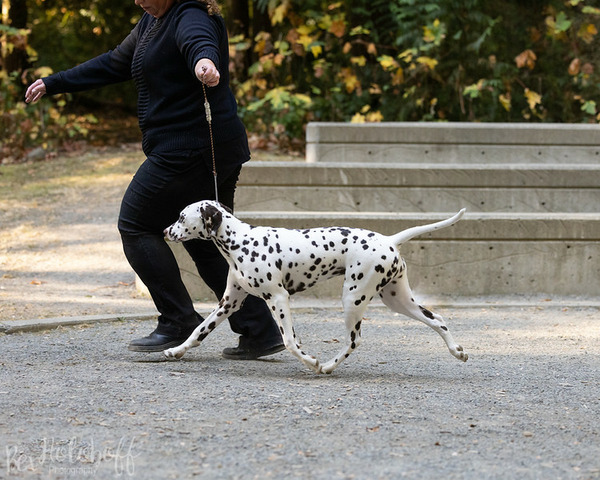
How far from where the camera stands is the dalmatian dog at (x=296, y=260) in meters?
4.62

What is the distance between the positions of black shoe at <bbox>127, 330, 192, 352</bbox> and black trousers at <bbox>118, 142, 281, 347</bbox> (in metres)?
0.03

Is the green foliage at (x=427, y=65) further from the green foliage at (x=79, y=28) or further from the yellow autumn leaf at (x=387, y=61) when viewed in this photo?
the green foliage at (x=79, y=28)

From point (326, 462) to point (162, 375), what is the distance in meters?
1.52

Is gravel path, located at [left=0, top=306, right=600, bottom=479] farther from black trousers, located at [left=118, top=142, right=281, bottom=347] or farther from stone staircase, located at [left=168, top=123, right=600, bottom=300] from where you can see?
stone staircase, located at [left=168, top=123, right=600, bottom=300]

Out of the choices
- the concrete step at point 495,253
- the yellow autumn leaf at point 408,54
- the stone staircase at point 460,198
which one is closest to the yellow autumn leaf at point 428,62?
the yellow autumn leaf at point 408,54

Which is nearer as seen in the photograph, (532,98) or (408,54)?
(532,98)

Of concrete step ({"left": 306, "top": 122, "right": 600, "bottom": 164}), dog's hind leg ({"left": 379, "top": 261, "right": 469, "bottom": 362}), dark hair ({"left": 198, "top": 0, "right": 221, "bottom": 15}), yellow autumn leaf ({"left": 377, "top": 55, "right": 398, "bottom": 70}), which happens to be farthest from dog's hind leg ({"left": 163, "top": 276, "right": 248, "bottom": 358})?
yellow autumn leaf ({"left": 377, "top": 55, "right": 398, "bottom": 70})

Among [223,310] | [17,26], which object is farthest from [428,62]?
[223,310]

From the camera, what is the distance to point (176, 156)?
4863 millimetres

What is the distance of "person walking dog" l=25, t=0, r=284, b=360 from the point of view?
4832mm

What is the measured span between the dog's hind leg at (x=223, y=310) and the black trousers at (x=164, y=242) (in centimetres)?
27

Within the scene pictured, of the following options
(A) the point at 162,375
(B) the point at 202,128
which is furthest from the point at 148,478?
(B) the point at 202,128

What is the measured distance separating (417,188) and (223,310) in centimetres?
490

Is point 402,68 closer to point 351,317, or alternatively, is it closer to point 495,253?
point 495,253
